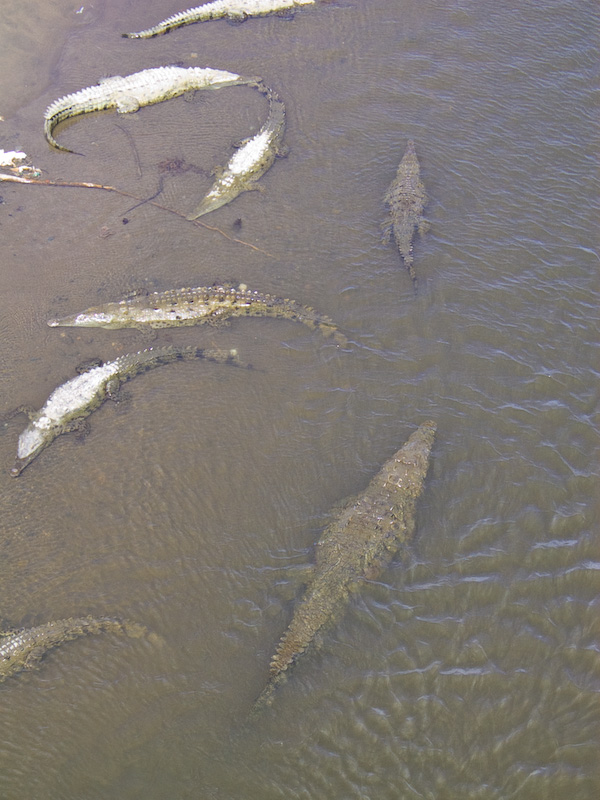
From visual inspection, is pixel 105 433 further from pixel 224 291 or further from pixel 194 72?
pixel 194 72

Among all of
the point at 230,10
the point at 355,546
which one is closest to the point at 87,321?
the point at 355,546

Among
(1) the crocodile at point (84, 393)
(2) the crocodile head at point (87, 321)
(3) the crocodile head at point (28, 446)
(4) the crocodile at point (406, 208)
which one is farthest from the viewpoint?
(4) the crocodile at point (406, 208)

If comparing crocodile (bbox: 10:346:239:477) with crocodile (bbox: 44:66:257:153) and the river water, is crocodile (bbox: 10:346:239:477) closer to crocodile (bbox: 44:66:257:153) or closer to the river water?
the river water

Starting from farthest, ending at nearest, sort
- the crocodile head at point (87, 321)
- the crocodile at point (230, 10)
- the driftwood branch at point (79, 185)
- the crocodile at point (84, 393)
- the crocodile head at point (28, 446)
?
the crocodile at point (230, 10) < the driftwood branch at point (79, 185) < the crocodile head at point (87, 321) < the crocodile at point (84, 393) < the crocodile head at point (28, 446)

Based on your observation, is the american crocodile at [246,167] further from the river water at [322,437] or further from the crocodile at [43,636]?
the crocodile at [43,636]

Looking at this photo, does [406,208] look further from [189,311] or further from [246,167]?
[189,311]

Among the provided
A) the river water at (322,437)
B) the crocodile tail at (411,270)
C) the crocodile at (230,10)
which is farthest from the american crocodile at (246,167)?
the crocodile at (230,10)

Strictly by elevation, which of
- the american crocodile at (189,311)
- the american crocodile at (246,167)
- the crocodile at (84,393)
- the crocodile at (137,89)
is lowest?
the crocodile at (84,393)

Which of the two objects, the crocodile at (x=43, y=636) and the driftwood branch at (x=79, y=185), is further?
the driftwood branch at (x=79, y=185)

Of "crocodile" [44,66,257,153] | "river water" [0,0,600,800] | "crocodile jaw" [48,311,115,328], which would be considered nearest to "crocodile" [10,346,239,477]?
"river water" [0,0,600,800]
